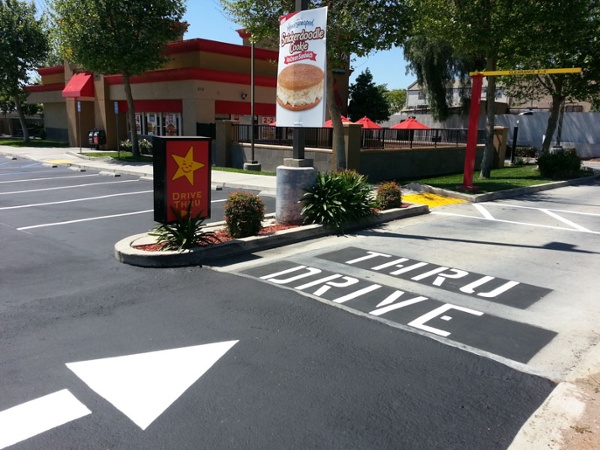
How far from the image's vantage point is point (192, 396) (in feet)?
13.2

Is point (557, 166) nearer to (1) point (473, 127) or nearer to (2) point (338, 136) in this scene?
(1) point (473, 127)

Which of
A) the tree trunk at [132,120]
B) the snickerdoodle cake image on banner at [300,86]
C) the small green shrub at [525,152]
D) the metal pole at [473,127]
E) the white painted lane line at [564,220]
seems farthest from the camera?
the small green shrub at [525,152]

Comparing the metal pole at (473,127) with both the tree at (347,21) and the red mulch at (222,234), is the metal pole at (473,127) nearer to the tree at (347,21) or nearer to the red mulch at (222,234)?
the tree at (347,21)

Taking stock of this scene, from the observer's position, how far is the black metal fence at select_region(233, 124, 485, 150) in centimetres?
1945

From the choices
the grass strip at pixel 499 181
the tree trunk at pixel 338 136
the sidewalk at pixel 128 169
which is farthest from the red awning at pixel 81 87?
the grass strip at pixel 499 181

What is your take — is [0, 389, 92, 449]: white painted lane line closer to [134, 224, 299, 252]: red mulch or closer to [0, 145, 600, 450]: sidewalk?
[0, 145, 600, 450]: sidewalk

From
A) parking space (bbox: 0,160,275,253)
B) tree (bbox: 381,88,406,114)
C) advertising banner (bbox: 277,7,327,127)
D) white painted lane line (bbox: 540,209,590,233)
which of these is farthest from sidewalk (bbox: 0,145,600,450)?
tree (bbox: 381,88,406,114)

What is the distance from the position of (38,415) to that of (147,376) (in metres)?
0.88

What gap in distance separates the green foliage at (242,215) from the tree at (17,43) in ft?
107

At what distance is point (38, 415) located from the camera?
374cm

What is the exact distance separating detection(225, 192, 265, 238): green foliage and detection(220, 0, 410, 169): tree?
798 centimetres

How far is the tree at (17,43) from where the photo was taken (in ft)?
111

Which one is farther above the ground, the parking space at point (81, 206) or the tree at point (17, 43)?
the tree at point (17, 43)

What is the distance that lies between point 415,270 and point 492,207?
23.8ft
